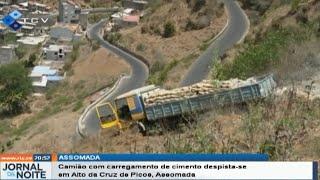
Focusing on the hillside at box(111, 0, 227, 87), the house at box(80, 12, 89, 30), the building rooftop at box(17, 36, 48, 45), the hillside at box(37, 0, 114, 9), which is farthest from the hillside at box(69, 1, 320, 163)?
the hillside at box(37, 0, 114, 9)

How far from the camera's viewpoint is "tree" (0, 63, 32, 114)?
131 feet

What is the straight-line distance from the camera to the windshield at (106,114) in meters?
17.7

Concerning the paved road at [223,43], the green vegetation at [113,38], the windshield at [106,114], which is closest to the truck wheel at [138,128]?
the windshield at [106,114]

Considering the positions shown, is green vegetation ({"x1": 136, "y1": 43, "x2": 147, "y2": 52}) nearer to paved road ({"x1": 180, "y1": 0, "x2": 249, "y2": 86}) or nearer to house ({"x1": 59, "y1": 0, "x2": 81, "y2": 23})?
paved road ({"x1": 180, "y1": 0, "x2": 249, "y2": 86})

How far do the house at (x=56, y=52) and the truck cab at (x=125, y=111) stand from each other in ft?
117

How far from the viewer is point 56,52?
54031 millimetres

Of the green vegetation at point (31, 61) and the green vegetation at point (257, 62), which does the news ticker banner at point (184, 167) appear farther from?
the green vegetation at point (31, 61)

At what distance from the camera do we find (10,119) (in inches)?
1533

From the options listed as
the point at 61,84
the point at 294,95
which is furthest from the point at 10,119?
the point at 294,95

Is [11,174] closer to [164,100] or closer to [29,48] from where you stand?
[164,100]

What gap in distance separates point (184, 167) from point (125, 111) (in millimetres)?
11529

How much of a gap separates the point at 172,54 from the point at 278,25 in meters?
14.2

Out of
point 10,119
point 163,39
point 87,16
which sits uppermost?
point 163,39

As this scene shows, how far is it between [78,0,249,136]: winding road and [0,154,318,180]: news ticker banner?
15.8 metres
